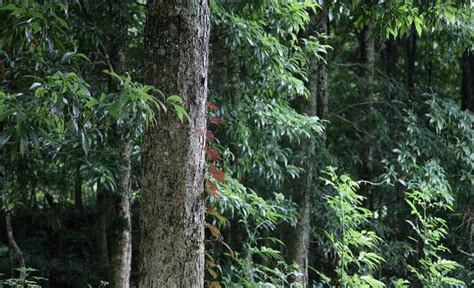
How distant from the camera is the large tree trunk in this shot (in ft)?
7.22

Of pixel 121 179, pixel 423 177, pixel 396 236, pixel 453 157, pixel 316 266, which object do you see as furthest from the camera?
pixel 316 266

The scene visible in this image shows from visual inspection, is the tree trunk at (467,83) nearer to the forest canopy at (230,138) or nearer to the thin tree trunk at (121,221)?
the forest canopy at (230,138)

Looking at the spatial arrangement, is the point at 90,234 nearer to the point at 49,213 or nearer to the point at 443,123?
the point at 49,213

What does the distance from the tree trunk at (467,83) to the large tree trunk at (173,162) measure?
5.78 meters

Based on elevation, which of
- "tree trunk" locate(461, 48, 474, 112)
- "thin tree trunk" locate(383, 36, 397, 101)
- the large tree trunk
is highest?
"thin tree trunk" locate(383, 36, 397, 101)

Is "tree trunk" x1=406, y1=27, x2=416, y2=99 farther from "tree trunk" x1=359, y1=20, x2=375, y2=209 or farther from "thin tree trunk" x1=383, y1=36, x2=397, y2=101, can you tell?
"tree trunk" x1=359, y1=20, x2=375, y2=209

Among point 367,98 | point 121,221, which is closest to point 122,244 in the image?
point 121,221

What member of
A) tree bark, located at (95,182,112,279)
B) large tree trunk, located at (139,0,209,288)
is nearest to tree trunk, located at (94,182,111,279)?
tree bark, located at (95,182,112,279)

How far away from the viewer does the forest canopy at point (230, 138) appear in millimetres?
2211

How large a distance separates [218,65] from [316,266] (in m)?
3.55

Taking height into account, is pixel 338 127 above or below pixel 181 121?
above

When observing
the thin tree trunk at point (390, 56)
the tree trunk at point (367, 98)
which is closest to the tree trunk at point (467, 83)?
the thin tree trunk at point (390, 56)

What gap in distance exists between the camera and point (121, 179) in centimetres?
414

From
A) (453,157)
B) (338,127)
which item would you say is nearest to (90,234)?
(338,127)
